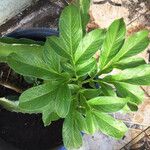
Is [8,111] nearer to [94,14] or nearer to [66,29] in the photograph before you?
[66,29]

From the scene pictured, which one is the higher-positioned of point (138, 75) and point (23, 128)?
point (138, 75)

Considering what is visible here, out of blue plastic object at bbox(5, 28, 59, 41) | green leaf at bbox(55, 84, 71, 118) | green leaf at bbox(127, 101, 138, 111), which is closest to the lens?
green leaf at bbox(55, 84, 71, 118)

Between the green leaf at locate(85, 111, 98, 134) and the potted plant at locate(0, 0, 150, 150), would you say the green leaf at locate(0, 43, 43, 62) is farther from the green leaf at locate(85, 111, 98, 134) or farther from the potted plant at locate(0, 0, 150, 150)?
the green leaf at locate(85, 111, 98, 134)

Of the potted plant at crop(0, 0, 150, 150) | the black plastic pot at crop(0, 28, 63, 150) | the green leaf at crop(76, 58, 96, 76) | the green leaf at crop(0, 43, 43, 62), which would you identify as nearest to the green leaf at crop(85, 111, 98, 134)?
the potted plant at crop(0, 0, 150, 150)

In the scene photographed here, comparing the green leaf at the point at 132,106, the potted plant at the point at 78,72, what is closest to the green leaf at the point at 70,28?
the potted plant at the point at 78,72

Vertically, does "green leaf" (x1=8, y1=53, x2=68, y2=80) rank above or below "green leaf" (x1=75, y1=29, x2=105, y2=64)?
below

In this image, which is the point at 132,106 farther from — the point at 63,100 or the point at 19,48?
the point at 19,48

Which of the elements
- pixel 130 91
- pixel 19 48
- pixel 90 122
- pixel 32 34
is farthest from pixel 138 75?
pixel 32 34
